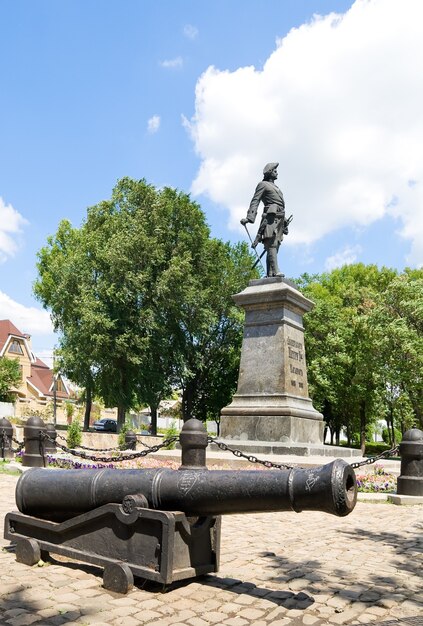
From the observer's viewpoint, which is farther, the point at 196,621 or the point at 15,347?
the point at 15,347

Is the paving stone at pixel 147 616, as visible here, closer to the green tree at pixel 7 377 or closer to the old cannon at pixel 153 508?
the old cannon at pixel 153 508

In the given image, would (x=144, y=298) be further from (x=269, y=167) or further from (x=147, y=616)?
(x=147, y=616)

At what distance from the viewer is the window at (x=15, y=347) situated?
61.6 metres

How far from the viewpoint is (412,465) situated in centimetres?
1020

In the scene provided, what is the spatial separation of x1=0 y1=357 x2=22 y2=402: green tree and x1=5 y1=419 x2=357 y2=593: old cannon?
4176 cm

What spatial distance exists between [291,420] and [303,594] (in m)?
9.02

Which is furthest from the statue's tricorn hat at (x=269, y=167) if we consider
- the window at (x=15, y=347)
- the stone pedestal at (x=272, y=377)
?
the window at (x=15, y=347)

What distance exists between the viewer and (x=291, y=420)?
44.1 feet

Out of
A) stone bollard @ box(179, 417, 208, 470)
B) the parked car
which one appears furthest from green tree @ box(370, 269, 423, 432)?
the parked car

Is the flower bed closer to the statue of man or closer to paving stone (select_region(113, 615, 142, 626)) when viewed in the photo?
the statue of man

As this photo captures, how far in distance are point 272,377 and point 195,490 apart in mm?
10102

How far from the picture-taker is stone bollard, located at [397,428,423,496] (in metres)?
10.2

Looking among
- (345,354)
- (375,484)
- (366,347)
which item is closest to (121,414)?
(345,354)

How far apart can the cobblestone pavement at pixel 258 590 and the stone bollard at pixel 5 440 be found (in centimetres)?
1129
